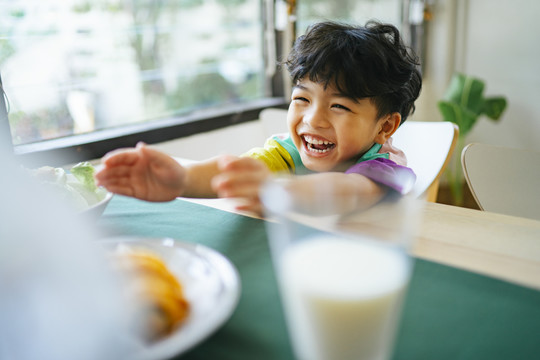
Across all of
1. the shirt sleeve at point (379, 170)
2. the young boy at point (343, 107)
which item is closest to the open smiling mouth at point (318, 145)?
the young boy at point (343, 107)

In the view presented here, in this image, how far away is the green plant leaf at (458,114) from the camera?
2.89 m

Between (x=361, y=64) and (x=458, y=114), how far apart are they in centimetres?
220

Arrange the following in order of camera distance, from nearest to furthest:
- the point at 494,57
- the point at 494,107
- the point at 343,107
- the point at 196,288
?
the point at 196,288 < the point at 343,107 < the point at 494,107 < the point at 494,57

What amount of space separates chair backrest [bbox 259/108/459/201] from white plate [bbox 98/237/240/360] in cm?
74

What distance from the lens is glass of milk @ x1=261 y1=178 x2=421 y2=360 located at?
347 millimetres

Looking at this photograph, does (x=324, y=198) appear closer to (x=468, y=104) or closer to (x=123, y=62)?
(x=123, y=62)

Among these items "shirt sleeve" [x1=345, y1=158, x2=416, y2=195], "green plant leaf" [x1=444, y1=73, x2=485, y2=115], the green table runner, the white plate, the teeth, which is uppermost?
the white plate

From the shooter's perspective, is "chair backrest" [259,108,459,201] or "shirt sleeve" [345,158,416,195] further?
"chair backrest" [259,108,459,201]

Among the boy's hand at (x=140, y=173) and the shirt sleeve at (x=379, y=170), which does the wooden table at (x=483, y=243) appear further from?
the boy's hand at (x=140, y=173)

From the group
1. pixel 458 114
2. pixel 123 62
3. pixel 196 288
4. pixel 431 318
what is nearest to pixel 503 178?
pixel 431 318

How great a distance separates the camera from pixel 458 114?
2.92 meters

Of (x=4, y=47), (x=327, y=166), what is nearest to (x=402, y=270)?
(x=327, y=166)

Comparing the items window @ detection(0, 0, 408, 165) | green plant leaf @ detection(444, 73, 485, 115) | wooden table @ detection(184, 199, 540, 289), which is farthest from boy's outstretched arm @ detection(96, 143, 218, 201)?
green plant leaf @ detection(444, 73, 485, 115)

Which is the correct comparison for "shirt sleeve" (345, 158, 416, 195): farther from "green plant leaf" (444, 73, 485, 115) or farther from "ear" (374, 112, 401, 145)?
"green plant leaf" (444, 73, 485, 115)
